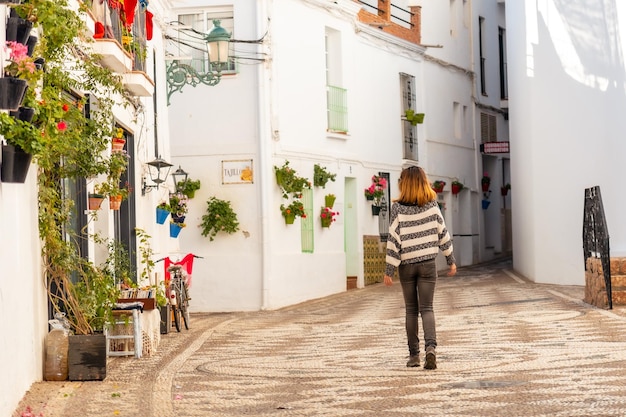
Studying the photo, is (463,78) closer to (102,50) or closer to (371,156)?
(371,156)

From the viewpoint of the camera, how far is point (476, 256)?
119 feet

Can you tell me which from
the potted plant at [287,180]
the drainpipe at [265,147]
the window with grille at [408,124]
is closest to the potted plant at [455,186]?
the window with grille at [408,124]

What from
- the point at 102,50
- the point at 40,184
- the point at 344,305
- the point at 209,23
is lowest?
the point at 344,305

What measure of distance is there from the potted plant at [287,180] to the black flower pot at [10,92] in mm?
16553

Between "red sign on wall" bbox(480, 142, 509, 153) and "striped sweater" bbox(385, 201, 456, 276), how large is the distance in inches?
981

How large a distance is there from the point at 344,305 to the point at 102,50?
414 inches

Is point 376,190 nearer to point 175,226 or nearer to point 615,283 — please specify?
point 175,226

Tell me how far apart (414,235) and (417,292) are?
1.60ft

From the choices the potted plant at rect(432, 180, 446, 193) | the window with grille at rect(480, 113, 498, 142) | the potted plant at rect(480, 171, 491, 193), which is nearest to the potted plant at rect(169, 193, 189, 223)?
the potted plant at rect(432, 180, 446, 193)

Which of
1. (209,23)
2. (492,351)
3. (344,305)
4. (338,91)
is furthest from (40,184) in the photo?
(338,91)

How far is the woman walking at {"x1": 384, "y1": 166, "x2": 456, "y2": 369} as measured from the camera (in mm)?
10641

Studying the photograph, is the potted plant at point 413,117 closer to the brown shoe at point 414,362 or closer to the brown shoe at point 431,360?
the brown shoe at point 414,362

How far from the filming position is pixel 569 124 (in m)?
25.7

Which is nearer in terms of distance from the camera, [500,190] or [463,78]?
[463,78]
